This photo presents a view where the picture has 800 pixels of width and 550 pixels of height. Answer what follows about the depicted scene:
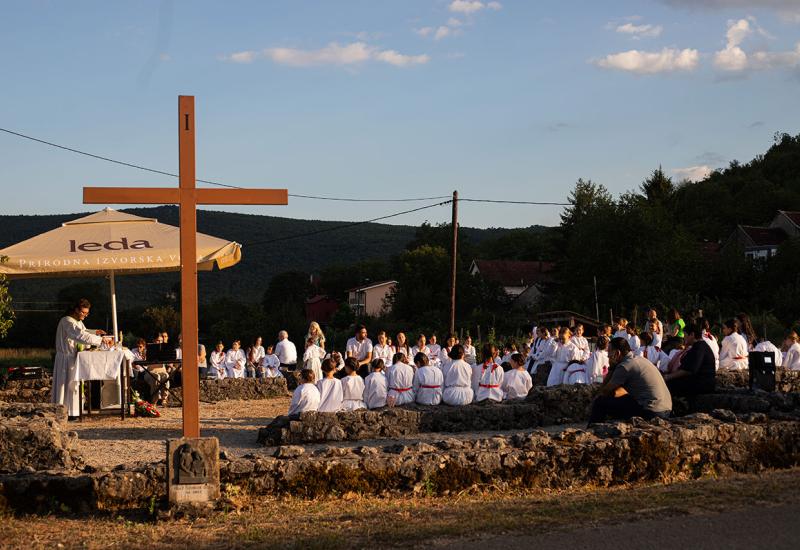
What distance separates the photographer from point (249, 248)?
294 feet

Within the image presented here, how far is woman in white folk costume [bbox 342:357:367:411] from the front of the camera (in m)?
15.2

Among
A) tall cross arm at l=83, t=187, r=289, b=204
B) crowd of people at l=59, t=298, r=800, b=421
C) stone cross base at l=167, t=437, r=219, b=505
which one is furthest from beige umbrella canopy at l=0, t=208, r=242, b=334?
stone cross base at l=167, t=437, r=219, b=505

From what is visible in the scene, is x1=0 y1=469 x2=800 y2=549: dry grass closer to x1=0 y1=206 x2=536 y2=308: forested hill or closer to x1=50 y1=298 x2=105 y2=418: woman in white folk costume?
x1=50 y1=298 x2=105 y2=418: woman in white folk costume

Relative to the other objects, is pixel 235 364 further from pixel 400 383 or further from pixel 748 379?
pixel 748 379

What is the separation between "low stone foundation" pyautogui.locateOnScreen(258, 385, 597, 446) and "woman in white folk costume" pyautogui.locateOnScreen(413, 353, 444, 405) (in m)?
0.73

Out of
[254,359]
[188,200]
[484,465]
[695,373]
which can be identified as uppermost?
[188,200]

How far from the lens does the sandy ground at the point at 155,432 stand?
1180 centimetres

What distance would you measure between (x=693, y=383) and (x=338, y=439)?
15.9 ft

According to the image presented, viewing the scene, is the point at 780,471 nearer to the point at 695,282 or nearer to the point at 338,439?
the point at 338,439

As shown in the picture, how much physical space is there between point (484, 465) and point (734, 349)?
1187 centimetres

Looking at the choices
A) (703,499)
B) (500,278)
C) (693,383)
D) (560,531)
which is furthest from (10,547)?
(500,278)

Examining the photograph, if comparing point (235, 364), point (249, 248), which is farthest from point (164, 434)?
point (249, 248)

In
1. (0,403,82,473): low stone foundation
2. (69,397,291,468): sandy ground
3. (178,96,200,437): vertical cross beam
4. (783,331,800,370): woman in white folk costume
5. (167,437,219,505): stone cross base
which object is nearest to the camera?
(167,437,219,505): stone cross base

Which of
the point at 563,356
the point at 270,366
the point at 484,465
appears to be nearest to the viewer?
the point at 484,465
